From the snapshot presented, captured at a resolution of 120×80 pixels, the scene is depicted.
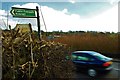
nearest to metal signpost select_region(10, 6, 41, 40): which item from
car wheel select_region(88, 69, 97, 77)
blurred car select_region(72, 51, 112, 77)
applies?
blurred car select_region(72, 51, 112, 77)

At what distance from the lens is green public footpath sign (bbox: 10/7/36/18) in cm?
952

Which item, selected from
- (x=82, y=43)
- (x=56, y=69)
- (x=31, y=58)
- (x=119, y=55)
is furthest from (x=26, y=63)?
(x=119, y=55)

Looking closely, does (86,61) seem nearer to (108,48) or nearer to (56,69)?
(56,69)

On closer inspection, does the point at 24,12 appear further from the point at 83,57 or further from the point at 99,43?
the point at 99,43

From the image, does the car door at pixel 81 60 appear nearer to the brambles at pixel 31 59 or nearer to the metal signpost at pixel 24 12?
the metal signpost at pixel 24 12

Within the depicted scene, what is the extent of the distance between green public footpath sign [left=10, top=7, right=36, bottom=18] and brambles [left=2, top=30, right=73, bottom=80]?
170 centimetres

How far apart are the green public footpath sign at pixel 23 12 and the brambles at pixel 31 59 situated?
1.70 meters

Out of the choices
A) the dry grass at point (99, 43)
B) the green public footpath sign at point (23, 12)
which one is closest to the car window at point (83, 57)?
the green public footpath sign at point (23, 12)

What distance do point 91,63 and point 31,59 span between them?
3.95m

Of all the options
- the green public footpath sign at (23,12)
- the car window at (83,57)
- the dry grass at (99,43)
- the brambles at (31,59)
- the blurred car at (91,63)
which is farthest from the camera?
the dry grass at (99,43)

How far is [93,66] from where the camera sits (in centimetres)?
1088

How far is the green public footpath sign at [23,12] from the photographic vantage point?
9.52 m

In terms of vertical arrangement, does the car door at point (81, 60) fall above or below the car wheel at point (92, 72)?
above

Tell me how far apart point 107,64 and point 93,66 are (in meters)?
0.60
